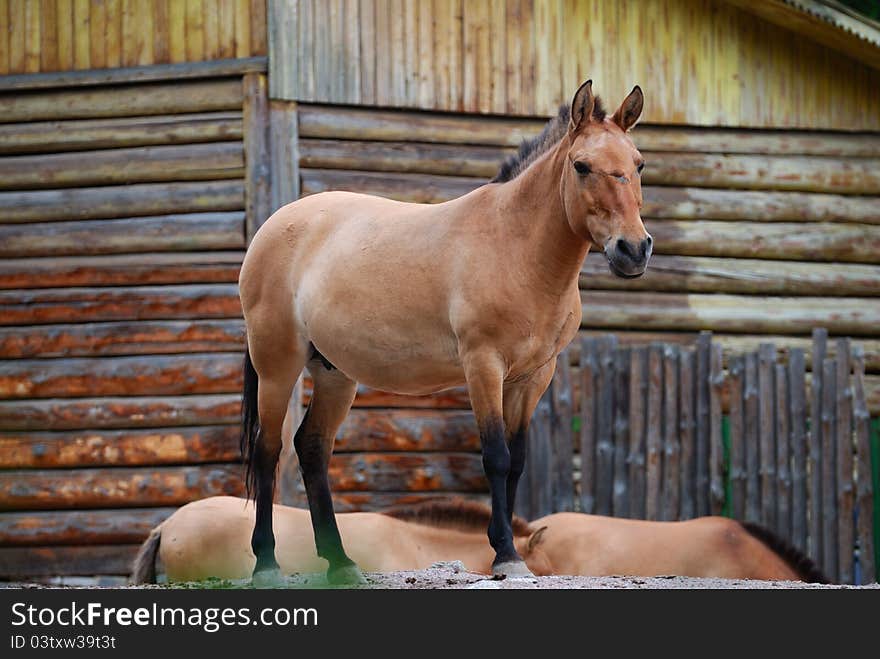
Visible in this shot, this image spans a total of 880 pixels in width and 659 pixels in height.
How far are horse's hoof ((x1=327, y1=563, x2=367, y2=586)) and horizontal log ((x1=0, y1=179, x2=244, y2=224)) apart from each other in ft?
17.2

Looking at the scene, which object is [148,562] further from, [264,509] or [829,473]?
[829,473]

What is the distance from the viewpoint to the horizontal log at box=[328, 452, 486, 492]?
980 centimetres

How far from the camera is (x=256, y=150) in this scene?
32.6 ft

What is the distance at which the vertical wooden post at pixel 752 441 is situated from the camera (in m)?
9.95

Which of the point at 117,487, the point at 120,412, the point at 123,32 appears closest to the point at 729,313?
the point at 120,412

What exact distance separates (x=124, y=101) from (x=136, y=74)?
25 cm

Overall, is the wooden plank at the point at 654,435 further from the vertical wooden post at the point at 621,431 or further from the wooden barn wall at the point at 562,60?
the wooden barn wall at the point at 562,60

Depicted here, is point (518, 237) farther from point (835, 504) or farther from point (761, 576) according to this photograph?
point (835, 504)

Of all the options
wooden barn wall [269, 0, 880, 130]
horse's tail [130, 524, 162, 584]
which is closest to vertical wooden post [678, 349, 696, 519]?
wooden barn wall [269, 0, 880, 130]

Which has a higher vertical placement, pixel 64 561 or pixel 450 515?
pixel 450 515

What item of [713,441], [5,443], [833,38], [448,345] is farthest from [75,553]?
[833,38]

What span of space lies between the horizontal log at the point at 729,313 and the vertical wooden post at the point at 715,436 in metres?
0.59

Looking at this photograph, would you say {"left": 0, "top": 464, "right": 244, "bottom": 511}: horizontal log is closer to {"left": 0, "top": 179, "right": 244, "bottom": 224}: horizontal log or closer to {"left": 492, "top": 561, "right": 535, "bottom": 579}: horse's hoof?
{"left": 0, "top": 179, "right": 244, "bottom": 224}: horizontal log

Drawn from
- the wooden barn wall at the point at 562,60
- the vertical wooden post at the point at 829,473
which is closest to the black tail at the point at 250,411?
the wooden barn wall at the point at 562,60
